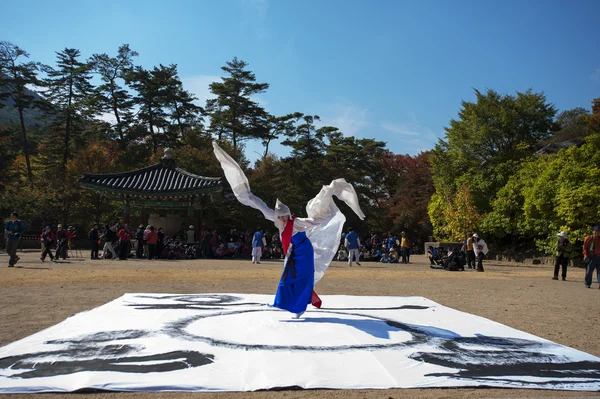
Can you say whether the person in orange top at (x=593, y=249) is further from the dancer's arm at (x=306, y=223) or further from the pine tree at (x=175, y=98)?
the pine tree at (x=175, y=98)

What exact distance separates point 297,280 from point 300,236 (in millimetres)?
709

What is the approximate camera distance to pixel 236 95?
129 feet

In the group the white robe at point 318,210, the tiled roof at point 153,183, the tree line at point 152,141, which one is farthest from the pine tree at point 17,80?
the white robe at point 318,210

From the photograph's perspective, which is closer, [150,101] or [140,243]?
[140,243]

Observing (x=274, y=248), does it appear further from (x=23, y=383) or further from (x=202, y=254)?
(x=23, y=383)

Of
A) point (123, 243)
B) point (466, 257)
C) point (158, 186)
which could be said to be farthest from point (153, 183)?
point (466, 257)

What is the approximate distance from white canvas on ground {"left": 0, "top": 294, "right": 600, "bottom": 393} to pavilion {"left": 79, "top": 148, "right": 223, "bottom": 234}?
16.7m

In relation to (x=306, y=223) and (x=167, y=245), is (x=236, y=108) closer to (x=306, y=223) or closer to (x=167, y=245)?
(x=167, y=245)

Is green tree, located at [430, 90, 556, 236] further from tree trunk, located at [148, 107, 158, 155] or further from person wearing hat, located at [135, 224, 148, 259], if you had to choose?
tree trunk, located at [148, 107, 158, 155]

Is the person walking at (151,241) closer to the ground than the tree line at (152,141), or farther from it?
closer to the ground

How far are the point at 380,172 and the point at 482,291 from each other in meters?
33.2

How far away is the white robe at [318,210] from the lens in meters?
7.02

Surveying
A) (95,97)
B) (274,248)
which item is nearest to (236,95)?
(95,97)

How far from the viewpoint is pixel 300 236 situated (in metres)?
7.12
